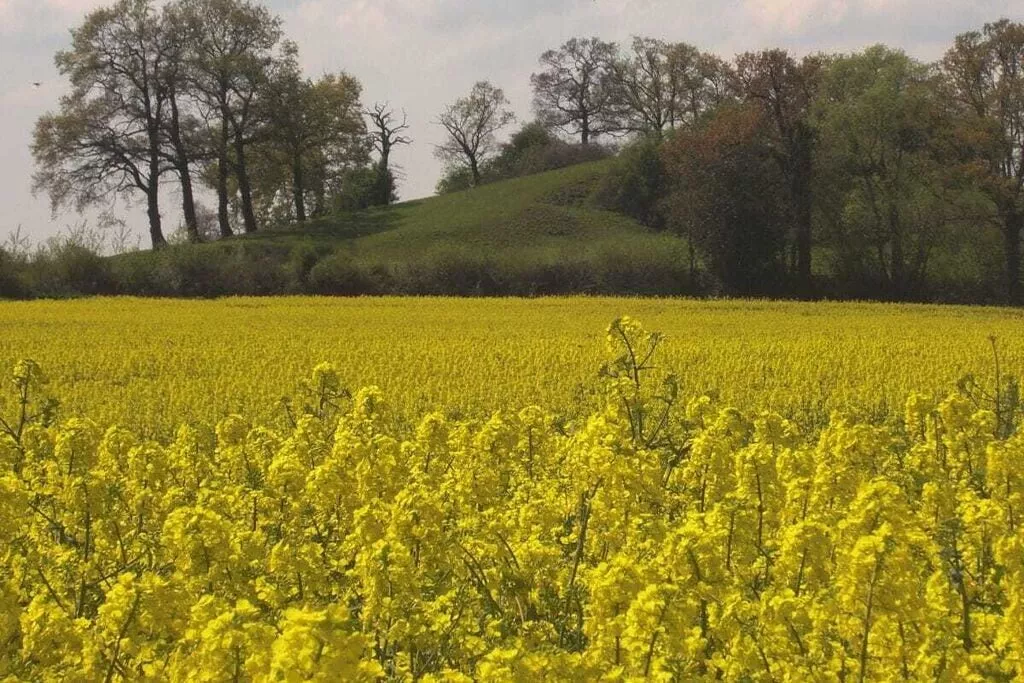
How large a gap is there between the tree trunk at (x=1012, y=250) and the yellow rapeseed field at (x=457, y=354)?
13.8 meters

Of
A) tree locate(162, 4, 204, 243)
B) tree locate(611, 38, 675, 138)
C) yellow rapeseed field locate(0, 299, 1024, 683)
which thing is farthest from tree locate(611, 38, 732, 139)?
yellow rapeseed field locate(0, 299, 1024, 683)

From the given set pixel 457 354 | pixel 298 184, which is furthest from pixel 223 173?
pixel 457 354

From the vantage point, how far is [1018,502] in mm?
4762

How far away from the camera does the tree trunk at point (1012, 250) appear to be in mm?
39406

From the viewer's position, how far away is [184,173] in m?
53.8

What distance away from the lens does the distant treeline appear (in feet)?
134

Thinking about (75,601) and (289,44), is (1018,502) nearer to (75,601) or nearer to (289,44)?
→ (75,601)

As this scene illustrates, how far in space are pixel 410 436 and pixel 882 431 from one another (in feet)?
16.1

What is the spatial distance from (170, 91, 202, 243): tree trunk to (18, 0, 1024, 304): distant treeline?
0.10 m

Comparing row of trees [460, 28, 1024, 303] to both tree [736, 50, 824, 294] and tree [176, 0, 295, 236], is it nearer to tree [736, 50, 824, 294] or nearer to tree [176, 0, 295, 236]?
tree [736, 50, 824, 294]

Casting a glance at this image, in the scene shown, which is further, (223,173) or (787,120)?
(223,173)

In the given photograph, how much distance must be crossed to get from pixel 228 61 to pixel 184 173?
645 cm

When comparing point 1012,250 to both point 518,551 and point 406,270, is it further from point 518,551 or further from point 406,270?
point 518,551

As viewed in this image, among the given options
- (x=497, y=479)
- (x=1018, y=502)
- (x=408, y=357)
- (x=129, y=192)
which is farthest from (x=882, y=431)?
(x=129, y=192)
